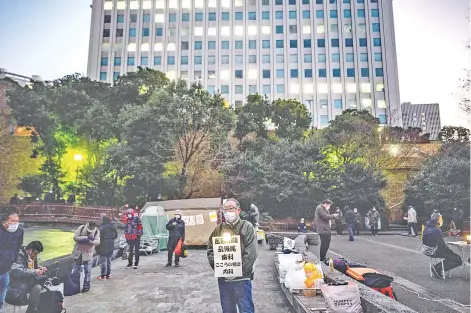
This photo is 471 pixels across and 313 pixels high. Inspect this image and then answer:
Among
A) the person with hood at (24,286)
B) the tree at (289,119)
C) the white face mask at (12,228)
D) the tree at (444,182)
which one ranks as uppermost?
the tree at (289,119)

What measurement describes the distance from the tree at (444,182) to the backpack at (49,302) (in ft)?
82.8

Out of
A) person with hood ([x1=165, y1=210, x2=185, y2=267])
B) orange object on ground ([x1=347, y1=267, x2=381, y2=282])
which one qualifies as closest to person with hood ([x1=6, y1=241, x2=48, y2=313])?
person with hood ([x1=165, y1=210, x2=185, y2=267])

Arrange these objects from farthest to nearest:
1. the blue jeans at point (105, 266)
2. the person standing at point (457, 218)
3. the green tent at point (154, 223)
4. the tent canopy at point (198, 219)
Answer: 1. the person standing at point (457, 218)
2. the tent canopy at point (198, 219)
3. the green tent at point (154, 223)
4. the blue jeans at point (105, 266)

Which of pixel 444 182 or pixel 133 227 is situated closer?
pixel 133 227

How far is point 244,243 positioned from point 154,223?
39.2 ft

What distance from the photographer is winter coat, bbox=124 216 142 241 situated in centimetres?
970

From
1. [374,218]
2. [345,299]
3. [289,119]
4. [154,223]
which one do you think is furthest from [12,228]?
[289,119]

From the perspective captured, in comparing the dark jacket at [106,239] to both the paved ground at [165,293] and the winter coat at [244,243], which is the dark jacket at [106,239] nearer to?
the paved ground at [165,293]

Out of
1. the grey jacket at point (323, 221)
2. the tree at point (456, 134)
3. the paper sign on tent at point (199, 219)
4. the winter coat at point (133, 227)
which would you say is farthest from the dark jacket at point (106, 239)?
the tree at point (456, 134)

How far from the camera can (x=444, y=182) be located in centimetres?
2373

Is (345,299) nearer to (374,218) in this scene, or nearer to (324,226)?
(324,226)

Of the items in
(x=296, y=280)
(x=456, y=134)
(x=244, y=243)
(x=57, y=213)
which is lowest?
(x=296, y=280)

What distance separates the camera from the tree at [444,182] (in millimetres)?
23000

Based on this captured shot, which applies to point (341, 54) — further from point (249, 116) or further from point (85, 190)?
point (85, 190)
